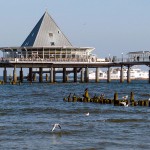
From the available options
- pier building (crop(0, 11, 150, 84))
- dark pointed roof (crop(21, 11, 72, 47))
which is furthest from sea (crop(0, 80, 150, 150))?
dark pointed roof (crop(21, 11, 72, 47))

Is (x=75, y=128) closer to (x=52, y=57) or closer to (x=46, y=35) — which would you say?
(x=52, y=57)

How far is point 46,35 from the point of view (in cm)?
14312

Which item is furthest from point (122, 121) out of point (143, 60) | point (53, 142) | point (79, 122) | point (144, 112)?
point (143, 60)

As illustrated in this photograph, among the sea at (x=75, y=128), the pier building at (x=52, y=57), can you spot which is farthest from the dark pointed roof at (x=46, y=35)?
the sea at (x=75, y=128)

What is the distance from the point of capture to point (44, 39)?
141875 millimetres

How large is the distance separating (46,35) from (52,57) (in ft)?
37.9

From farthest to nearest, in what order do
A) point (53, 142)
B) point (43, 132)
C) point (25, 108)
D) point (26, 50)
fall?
point (26, 50) < point (25, 108) < point (43, 132) < point (53, 142)

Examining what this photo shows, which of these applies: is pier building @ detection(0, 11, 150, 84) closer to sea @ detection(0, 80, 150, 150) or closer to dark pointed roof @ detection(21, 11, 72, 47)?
dark pointed roof @ detection(21, 11, 72, 47)

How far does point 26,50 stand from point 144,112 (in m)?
86.8

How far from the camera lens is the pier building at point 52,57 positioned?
12431cm

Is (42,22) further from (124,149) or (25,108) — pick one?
(124,149)

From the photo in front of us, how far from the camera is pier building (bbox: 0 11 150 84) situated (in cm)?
12431

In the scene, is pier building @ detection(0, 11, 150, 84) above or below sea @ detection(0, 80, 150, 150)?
above

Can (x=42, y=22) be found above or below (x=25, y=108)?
above
